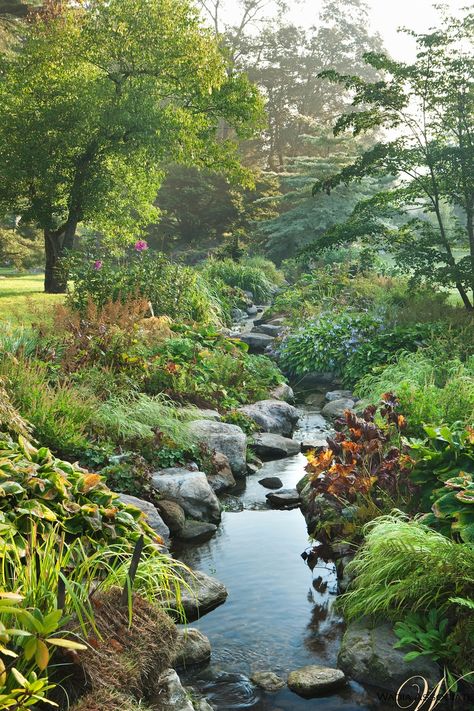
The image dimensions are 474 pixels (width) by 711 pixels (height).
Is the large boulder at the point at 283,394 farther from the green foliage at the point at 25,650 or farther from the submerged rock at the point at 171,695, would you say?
the green foliage at the point at 25,650

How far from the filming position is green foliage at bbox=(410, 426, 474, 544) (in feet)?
13.7

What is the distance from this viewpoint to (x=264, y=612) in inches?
193

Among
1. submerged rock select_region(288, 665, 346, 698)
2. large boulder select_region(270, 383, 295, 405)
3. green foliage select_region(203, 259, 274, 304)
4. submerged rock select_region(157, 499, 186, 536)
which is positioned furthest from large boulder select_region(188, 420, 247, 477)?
green foliage select_region(203, 259, 274, 304)

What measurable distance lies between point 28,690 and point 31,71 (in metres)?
Answer: 16.1

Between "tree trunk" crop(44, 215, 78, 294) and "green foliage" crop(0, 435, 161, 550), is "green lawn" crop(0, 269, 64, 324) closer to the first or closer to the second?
"tree trunk" crop(44, 215, 78, 294)

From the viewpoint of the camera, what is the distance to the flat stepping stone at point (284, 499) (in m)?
6.96

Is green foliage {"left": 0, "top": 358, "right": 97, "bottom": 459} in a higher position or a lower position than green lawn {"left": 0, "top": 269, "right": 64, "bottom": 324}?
lower

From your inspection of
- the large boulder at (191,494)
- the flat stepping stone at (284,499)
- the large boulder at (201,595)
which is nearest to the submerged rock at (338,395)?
the flat stepping stone at (284,499)

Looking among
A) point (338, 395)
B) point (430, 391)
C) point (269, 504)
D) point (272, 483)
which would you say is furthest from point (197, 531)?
point (338, 395)

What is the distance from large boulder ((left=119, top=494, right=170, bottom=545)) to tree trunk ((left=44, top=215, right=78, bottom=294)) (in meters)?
12.7

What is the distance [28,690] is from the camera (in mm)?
2639

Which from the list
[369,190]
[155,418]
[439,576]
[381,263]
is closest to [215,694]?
[439,576]

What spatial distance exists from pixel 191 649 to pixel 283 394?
21.5 ft

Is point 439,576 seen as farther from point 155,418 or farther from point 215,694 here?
point 155,418
